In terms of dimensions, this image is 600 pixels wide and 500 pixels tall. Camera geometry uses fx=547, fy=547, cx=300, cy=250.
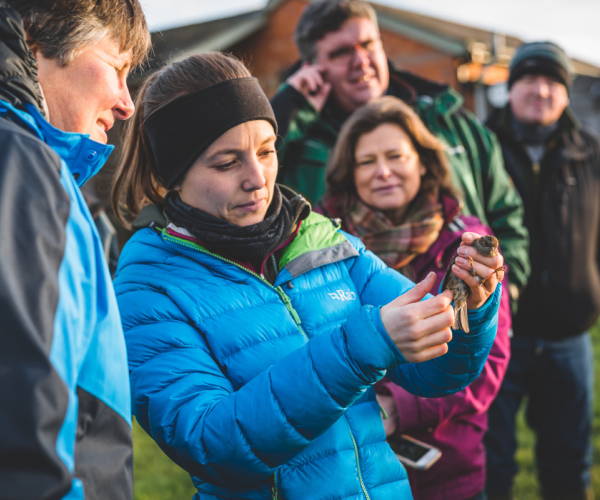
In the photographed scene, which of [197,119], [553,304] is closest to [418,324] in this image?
[197,119]

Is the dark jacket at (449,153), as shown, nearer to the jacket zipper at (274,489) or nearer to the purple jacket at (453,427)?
the purple jacket at (453,427)

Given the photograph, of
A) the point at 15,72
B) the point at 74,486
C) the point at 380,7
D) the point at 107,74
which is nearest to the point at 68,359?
the point at 74,486

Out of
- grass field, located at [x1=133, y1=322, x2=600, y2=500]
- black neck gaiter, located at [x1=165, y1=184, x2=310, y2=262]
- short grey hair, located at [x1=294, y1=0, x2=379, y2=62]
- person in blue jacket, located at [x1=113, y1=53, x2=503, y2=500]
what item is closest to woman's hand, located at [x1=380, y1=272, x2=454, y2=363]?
person in blue jacket, located at [x1=113, y1=53, x2=503, y2=500]

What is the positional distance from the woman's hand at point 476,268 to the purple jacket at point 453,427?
2.53ft

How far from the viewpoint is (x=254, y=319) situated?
1685 millimetres

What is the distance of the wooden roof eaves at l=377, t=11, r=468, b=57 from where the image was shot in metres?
12.7

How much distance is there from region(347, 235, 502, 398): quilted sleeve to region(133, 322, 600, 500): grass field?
2.71 meters

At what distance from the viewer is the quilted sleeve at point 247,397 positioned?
138cm

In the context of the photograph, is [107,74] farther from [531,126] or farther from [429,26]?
[429,26]

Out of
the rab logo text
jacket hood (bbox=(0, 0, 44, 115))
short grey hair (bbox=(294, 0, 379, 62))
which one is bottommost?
the rab logo text

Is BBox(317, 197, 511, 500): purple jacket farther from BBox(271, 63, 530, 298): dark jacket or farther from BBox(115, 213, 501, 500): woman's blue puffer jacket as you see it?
BBox(271, 63, 530, 298): dark jacket

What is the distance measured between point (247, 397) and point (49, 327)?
564 mm

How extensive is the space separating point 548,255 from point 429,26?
12.0 m

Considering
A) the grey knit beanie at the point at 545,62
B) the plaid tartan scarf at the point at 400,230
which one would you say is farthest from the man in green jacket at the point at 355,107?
the grey knit beanie at the point at 545,62
